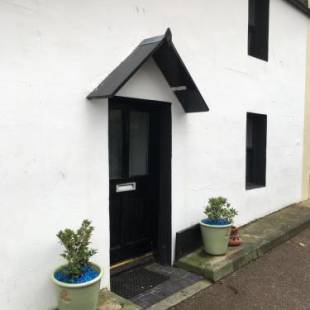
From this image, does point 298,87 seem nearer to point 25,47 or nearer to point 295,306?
point 295,306

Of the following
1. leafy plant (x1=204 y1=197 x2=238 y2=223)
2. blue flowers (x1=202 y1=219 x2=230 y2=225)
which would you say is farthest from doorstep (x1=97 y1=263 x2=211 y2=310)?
leafy plant (x1=204 y1=197 x2=238 y2=223)

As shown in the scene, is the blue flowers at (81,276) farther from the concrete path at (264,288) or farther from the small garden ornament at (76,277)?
the concrete path at (264,288)

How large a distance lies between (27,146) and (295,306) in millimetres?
3412

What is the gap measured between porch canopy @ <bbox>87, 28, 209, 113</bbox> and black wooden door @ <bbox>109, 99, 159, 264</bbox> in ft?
1.63

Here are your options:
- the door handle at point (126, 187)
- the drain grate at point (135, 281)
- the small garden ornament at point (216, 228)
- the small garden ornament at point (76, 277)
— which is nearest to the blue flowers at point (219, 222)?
the small garden ornament at point (216, 228)

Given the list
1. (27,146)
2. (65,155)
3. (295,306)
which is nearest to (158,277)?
(295,306)

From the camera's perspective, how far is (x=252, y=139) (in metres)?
7.10

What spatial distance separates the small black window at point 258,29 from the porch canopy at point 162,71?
118 inches

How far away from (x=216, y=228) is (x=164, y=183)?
37.6 inches

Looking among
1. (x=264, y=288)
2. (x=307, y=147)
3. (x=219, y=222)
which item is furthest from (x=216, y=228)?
(x=307, y=147)

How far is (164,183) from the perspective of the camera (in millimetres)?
4656

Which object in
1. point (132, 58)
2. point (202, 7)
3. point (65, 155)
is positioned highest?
point (202, 7)

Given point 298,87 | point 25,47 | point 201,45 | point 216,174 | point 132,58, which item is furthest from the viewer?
point 298,87

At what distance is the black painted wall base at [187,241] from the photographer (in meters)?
4.73
